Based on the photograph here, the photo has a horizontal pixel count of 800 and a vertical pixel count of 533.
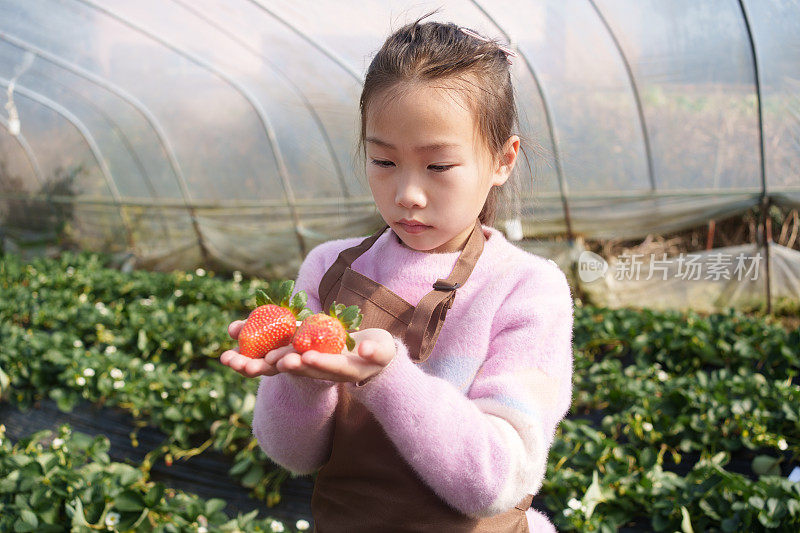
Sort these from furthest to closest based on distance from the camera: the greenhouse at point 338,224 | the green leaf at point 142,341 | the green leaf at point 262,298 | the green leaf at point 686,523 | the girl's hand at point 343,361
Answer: the green leaf at point 142,341
the greenhouse at point 338,224
the green leaf at point 686,523
the green leaf at point 262,298
the girl's hand at point 343,361

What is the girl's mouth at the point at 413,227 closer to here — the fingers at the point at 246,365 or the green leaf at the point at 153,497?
Result: the fingers at the point at 246,365

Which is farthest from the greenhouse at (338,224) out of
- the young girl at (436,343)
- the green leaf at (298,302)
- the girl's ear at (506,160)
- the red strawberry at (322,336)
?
the red strawberry at (322,336)

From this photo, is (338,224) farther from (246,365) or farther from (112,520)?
(246,365)

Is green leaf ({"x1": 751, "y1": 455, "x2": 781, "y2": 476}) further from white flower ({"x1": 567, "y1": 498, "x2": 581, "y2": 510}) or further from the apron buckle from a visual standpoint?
the apron buckle

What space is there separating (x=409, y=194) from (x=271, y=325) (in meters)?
0.29

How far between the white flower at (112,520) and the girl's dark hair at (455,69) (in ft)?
5.84

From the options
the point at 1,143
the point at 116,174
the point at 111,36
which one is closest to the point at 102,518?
the point at 111,36

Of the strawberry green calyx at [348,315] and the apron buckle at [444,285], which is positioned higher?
the apron buckle at [444,285]

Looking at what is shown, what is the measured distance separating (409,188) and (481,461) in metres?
0.41

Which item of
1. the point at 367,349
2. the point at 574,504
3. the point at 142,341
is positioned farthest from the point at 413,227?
the point at 142,341

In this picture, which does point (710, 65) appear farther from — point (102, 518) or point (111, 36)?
point (111, 36)

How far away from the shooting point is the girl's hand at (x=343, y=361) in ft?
2.92

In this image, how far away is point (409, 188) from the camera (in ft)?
3.48

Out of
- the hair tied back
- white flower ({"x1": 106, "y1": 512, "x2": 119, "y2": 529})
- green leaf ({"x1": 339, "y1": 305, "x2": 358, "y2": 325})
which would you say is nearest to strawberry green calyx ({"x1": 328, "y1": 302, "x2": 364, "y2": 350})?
green leaf ({"x1": 339, "y1": 305, "x2": 358, "y2": 325})
